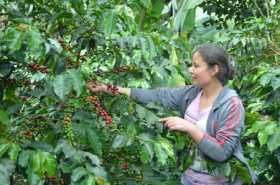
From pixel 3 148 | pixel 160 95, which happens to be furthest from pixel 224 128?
pixel 3 148

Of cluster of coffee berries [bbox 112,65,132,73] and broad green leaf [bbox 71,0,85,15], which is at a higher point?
broad green leaf [bbox 71,0,85,15]

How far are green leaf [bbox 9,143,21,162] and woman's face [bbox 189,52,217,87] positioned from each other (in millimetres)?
861

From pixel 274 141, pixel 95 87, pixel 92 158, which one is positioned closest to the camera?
pixel 92 158

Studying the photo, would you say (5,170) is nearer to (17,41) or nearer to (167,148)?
(17,41)

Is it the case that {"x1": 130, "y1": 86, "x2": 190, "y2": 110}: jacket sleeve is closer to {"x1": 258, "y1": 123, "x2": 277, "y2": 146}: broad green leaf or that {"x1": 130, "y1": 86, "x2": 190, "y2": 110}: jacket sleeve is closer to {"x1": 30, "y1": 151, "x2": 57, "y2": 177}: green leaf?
{"x1": 258, "y1": 123, "x2": 277, "y2": 146}: broad green leaf

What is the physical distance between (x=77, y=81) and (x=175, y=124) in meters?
0.48

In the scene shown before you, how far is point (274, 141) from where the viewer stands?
262 cm

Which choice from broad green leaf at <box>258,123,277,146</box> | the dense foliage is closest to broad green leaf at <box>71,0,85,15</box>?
the dense foliage

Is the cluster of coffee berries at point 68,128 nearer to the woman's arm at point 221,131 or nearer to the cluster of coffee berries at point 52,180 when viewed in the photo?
the cluster of coffee berries at point 52,180

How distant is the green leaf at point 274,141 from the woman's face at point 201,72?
53 centimetres

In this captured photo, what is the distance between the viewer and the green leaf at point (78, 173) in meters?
1.76

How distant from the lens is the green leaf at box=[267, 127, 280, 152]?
8.54ft

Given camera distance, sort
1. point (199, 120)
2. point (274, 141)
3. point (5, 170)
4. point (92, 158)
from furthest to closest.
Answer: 1. point (274, 141)
2. point (199, 120)
3. point (92, 158)
4. point (5, 170)

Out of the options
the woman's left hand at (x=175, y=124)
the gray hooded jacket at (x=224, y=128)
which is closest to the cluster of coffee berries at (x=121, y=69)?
the gray hooded jacket at (x=224, y=128)
